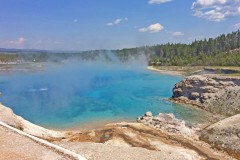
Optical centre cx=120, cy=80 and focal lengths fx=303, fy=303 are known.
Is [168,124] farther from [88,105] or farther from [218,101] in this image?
[88,105]

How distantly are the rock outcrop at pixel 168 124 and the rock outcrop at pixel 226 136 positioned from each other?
295cm

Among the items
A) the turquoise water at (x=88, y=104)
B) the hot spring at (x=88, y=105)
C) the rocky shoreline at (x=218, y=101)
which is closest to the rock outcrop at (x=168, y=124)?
the rocky shoreline at (x=218, y=101)

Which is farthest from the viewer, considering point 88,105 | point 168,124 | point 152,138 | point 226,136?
point 88,105

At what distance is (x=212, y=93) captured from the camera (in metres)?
70.4

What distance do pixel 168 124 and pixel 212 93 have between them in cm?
2200

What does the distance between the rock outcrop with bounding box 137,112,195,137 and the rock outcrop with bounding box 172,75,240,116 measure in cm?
1449

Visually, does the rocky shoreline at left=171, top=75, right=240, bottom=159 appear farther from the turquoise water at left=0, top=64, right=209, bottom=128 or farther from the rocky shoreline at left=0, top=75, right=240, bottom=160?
the turquoise water at left=0, top=64, right=209, bottom=128

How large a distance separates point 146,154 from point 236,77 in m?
43.9

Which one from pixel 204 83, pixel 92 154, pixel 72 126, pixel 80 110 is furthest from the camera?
pixel 204 83

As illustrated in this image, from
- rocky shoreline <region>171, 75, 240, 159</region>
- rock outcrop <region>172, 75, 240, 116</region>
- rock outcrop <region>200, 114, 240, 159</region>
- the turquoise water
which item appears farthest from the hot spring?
rock outcrop <region>200, 114, 240, 159</region>

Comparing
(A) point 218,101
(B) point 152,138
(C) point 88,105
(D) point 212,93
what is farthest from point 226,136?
(C) point 88,105

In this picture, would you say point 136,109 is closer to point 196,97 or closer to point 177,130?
point 196,97

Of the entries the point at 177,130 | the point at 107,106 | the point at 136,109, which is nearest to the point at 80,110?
the point at 107,106

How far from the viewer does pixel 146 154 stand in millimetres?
33594
